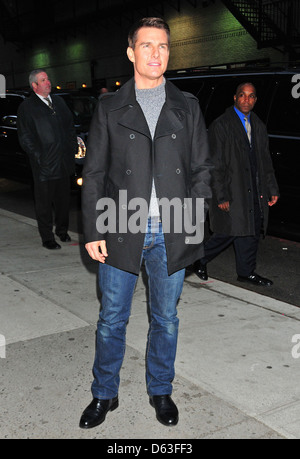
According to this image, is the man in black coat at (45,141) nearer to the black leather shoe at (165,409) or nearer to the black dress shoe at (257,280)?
the black dress shoe at (257,280)

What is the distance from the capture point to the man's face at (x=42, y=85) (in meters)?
6.98

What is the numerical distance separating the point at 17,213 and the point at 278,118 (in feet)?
16.1

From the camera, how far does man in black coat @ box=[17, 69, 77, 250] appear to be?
279 inches

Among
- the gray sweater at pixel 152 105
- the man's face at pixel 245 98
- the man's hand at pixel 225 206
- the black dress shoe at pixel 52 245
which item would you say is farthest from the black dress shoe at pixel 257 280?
the gray sweater at pixel 152 105

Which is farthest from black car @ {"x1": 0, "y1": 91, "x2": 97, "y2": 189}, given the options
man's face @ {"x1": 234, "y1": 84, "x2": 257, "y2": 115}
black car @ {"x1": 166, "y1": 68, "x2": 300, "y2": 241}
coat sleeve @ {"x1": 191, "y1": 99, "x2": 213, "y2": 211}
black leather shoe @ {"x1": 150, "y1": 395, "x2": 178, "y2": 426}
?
black leather shoe @ {"x1": 150, "y1": 395, "x2": 178, "y2": 426}

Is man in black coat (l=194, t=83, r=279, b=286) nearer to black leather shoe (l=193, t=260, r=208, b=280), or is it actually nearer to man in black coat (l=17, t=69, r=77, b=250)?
black leather shoe (l=193, t=260, r=208, b=280)

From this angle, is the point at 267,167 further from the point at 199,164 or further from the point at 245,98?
the point at 199,164

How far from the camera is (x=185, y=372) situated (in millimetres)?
3803

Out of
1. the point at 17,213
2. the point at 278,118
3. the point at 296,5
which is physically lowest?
the point at 17,213

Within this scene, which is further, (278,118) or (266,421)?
(278,118)

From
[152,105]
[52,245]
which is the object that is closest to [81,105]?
[52,245]

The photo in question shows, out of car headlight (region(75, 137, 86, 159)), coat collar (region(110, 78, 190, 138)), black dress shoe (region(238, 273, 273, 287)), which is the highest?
coat collar (region(110, 78, 190, 138))
